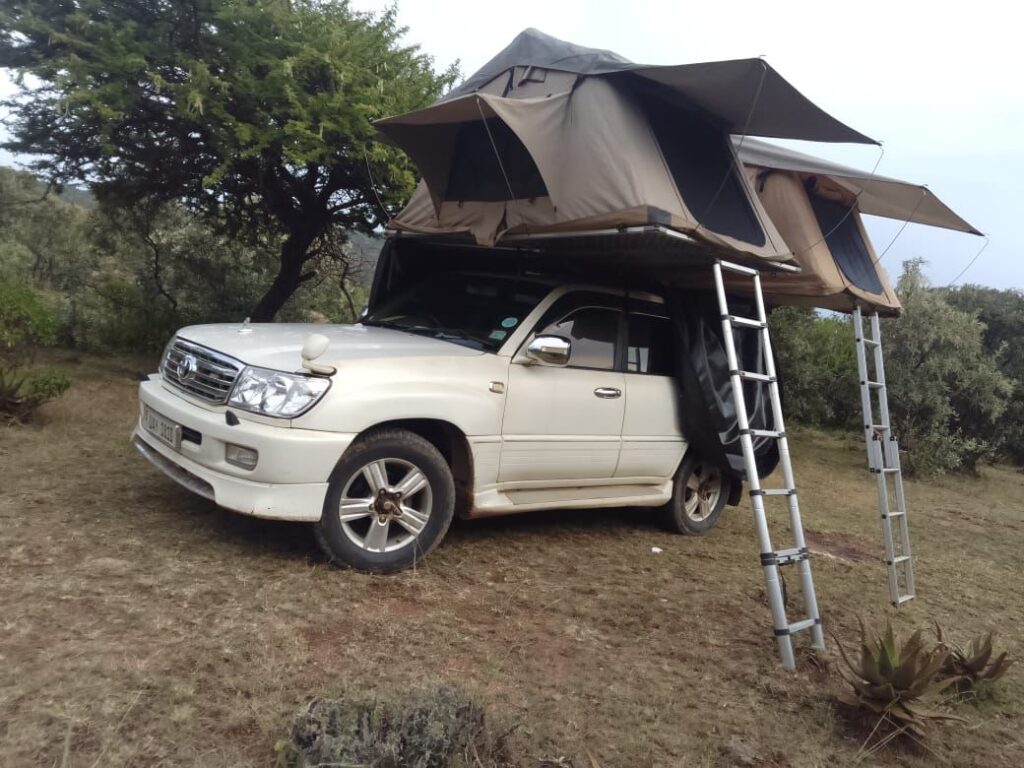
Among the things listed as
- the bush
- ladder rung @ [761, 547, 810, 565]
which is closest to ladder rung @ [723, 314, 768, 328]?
ladder rung @ [761, 547, 810, 565]

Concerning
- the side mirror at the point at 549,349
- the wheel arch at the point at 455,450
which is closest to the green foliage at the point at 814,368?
the side mirror at the point at 549,349

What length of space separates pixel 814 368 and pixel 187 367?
40.5ft

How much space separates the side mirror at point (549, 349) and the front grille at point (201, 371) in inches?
64.8

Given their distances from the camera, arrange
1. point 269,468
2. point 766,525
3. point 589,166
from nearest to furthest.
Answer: point 269,468
point 766,525
point 589,166

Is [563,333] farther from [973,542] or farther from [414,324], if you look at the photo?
[973,542]

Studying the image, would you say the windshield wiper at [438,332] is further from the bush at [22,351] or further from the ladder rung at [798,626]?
the bush at [22,351]

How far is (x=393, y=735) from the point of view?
241 cm

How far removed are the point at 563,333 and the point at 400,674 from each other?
2575mm

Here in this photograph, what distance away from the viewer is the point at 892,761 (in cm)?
294

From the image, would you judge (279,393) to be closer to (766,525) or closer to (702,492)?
(766,525)

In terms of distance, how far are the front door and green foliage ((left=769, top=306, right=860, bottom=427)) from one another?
8811 mm

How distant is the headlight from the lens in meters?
3.82

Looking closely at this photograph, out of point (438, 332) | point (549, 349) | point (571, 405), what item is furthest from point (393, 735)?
point (438, 332)

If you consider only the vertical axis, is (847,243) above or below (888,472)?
above
